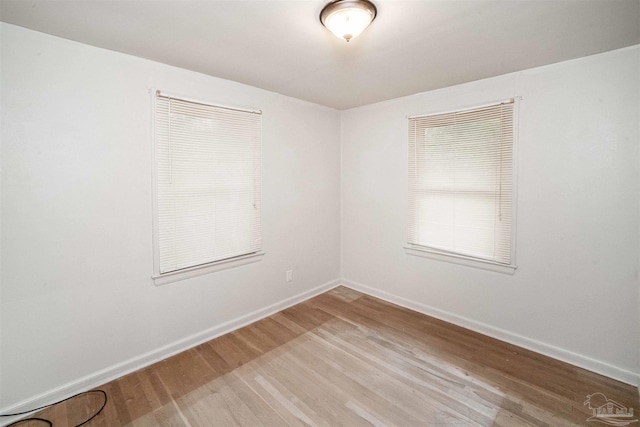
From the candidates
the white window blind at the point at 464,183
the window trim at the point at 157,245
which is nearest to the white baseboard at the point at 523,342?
the white window blind at the point at 464,183

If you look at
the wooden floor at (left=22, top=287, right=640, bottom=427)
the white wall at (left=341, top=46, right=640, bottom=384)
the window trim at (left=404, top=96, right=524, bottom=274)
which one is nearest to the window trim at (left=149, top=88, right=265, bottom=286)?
the wooden floor at (left=22, top=287, right=640, bottom=427)

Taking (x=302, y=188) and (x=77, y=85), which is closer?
(x=77, y=85)

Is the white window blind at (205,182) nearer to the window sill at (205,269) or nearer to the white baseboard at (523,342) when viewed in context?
the window sill at (205,269)

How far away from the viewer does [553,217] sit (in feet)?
8.22

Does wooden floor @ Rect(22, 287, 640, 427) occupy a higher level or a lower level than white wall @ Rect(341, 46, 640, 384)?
lower

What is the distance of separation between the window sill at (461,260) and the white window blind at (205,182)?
5.99 ft

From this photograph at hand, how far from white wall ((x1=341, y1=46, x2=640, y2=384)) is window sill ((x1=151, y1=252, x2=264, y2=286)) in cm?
203

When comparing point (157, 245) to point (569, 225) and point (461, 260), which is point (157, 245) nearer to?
point (461, 260)

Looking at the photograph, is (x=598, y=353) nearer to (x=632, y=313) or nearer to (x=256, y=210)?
(x=632, y=313)

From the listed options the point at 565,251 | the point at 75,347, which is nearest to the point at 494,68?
the point at 565,251

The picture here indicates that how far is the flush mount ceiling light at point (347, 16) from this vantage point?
1.56m

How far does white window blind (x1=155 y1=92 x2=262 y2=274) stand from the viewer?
2502 mm

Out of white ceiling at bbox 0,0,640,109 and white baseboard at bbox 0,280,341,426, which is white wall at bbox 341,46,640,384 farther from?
white baseboard at bbox 0,280,341,426

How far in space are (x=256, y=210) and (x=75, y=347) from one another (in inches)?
71.4
